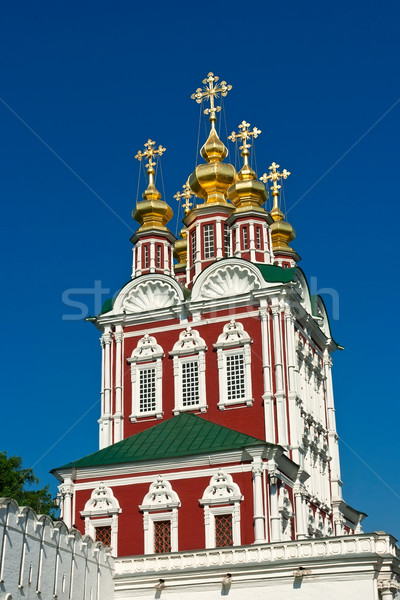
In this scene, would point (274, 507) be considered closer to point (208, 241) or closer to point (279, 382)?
point (279, 382)

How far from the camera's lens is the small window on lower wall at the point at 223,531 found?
2442 cm

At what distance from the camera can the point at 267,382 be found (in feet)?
92.4

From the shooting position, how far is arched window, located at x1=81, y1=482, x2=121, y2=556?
2559 cm

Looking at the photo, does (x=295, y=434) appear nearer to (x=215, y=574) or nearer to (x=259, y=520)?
(x=259, y=520)

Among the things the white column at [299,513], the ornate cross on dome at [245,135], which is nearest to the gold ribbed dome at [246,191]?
the ornate cross on dome at [245,135]

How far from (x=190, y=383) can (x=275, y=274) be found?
452cm

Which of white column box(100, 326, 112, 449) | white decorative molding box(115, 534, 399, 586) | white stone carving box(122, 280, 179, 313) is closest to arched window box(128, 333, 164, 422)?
white column box(100, 326, 112, 449)

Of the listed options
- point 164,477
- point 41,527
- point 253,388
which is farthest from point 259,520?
point 41,527

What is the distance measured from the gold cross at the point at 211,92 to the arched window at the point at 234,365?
9.84 m

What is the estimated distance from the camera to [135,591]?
2214 centimetres

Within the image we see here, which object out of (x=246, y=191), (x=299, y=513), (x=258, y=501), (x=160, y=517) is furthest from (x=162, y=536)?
A: (x=246, y=191)

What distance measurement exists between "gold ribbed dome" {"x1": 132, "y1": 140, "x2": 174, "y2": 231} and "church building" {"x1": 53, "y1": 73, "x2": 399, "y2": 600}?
0.18ft

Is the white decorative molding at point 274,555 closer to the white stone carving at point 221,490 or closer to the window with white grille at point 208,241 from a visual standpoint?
the white stone carving at point 221,490

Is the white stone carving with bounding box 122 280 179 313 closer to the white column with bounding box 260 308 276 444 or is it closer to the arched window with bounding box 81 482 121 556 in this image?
the white column with bounding box 260 308 276 444
